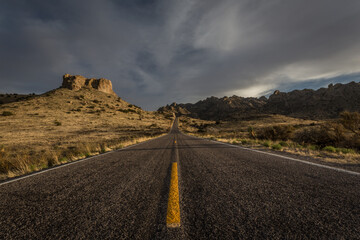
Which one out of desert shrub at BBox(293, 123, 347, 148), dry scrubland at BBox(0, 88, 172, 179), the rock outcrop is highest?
the rock outcrop

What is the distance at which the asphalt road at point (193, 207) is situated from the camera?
4.25 ft

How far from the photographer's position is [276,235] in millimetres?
1221

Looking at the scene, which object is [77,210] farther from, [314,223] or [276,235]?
[314,223]

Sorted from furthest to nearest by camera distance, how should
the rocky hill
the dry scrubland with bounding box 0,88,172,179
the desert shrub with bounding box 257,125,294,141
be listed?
the desert shrub with bounding box 257,125,294,141 < the rocky hill < the dry scrubland with bounding box 0,88,172,179

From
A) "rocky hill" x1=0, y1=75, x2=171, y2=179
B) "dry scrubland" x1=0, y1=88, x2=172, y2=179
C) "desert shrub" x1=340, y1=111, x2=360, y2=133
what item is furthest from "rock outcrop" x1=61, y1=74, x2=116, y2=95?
"desert shrub" x1=340, y1=111, x2=360, y2=133

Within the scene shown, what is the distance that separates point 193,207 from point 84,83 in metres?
94.0

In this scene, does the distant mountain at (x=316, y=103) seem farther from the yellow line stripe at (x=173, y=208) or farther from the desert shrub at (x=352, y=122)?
the yellow line stripe at (x=173, y=208)

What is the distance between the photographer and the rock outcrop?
67762 millimetres

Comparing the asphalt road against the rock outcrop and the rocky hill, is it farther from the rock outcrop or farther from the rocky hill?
the rock outcrop

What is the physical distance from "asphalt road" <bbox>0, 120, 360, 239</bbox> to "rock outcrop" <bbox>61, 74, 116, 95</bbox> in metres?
80.4

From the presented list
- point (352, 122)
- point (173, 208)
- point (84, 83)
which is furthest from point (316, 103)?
point (84, 83)

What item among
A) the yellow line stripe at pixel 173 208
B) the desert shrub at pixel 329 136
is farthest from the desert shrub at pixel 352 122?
the yellow line stripe at pixel 173 208

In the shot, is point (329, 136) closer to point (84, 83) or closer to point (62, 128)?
point (62, 128)

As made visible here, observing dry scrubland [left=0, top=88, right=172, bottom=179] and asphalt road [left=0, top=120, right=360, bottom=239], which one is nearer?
asphalt road [left=0, top=120, right=360, bottom=239]
